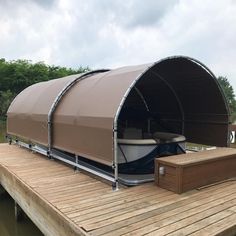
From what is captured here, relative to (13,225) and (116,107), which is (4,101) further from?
(116,107)

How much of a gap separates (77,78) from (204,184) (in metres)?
4.14

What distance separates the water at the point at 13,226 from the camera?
19.2 feet

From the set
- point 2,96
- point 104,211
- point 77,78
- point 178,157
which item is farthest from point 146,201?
point 2,96

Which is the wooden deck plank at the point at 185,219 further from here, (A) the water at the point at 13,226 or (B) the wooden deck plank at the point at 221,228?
(A) the water at the point at 13,226

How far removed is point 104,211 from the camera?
151 inches

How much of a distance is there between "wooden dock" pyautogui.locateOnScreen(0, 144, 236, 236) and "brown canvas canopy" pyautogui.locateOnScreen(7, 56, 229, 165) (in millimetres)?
626

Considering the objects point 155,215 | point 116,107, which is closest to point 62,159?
point 116,107

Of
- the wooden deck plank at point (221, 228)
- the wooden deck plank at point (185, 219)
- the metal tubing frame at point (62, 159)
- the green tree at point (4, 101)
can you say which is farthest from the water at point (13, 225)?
the green tree at point (4, 101)

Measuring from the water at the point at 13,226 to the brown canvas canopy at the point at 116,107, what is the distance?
1.72 meters

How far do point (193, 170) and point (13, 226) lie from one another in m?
3.99

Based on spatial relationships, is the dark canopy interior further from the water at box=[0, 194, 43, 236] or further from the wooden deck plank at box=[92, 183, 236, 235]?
the water at box=[0, 194, 43, 236]

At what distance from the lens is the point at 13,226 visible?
6180 mm

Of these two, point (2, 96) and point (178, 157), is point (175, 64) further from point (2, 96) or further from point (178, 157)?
point (2, 96)

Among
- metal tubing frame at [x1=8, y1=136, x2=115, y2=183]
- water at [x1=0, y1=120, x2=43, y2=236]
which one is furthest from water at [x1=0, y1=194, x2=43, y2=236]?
metal tubing frame at [x1=8, y1=136, x2=115, y2=183]
